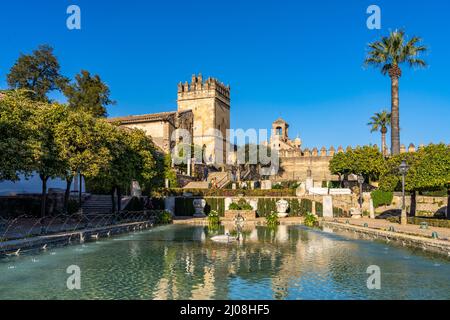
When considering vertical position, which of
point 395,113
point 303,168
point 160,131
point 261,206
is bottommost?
point 261,206

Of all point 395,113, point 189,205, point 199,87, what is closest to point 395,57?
Result: point 395,113

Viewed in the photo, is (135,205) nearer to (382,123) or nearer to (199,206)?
(199,206)

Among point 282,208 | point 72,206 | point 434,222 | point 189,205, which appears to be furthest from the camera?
point 189,205

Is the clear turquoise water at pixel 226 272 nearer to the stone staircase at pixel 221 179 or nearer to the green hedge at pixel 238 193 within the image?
the green hedge at pixel 238 193

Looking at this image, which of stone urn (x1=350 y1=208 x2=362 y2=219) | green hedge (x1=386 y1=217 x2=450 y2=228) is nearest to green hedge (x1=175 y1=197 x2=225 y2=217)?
stone urn (x1=350 y1=208 x2=362 y2=219)

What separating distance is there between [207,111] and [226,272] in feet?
222

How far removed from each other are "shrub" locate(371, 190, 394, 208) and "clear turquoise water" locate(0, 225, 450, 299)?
23.4m

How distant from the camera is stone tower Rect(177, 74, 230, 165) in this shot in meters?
77.1

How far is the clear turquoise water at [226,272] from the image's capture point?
32.5 ft

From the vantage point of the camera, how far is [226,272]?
40.7 feet

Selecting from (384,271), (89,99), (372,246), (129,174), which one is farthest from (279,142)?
(384,271)

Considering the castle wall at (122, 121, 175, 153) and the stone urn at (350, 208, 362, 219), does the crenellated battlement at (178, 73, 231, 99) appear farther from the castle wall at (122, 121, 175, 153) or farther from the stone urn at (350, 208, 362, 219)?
the stone urn at (350, 208, 362, 219)
